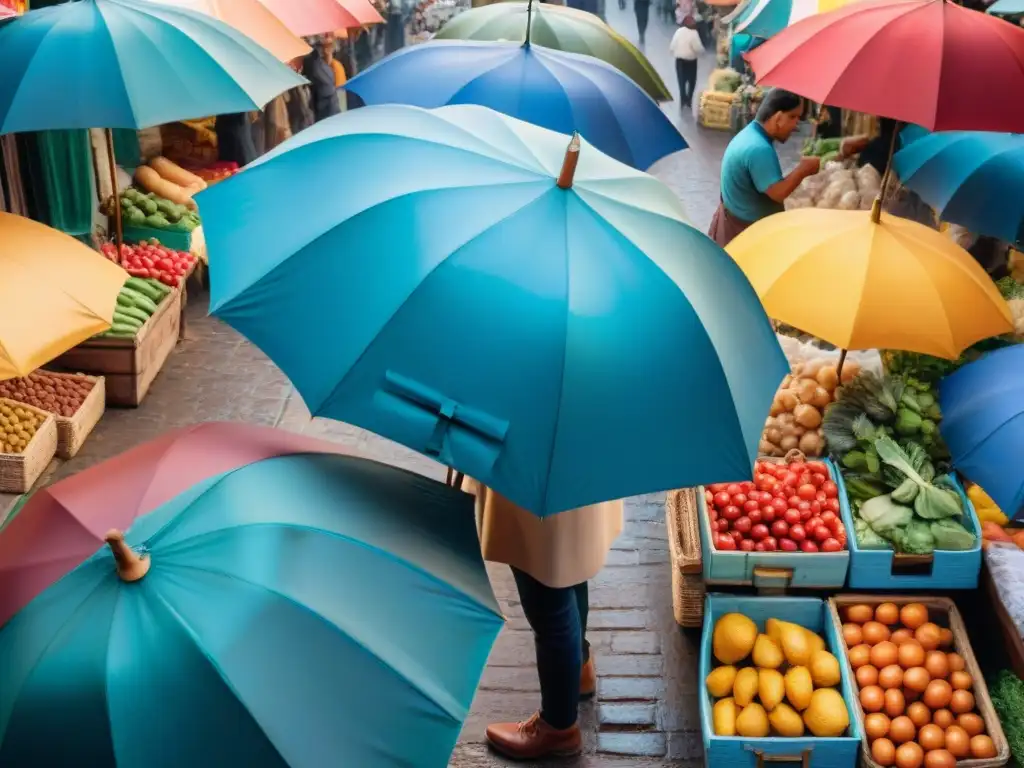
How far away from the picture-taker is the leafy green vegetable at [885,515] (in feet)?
16.1

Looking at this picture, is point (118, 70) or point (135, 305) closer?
point (118, 70)

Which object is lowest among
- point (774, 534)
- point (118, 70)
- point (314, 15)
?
point (774, 534)

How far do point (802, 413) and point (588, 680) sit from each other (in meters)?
1.78

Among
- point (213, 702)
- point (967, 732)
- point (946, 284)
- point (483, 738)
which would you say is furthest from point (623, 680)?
point (213, 702)

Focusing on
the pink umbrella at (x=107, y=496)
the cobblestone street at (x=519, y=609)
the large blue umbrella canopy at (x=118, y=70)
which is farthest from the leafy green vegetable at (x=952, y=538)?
the large blue umbrella canopy at (x=118, y=70)

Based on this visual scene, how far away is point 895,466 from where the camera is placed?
5.06 metres

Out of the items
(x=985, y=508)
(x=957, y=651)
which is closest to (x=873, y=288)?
(x=985, y=508)

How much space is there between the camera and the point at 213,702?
2.16 m

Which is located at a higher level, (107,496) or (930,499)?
(107,496)

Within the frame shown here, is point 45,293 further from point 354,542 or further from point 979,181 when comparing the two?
point 979,181

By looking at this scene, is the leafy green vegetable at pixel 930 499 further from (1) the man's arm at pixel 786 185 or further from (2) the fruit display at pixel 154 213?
(2) the fruit display at pixel 154 213

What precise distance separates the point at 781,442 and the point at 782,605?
3.44ft

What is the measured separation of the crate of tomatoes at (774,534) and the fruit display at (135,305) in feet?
12.3

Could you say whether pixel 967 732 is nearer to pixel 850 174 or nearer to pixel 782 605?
pixel 782 605
